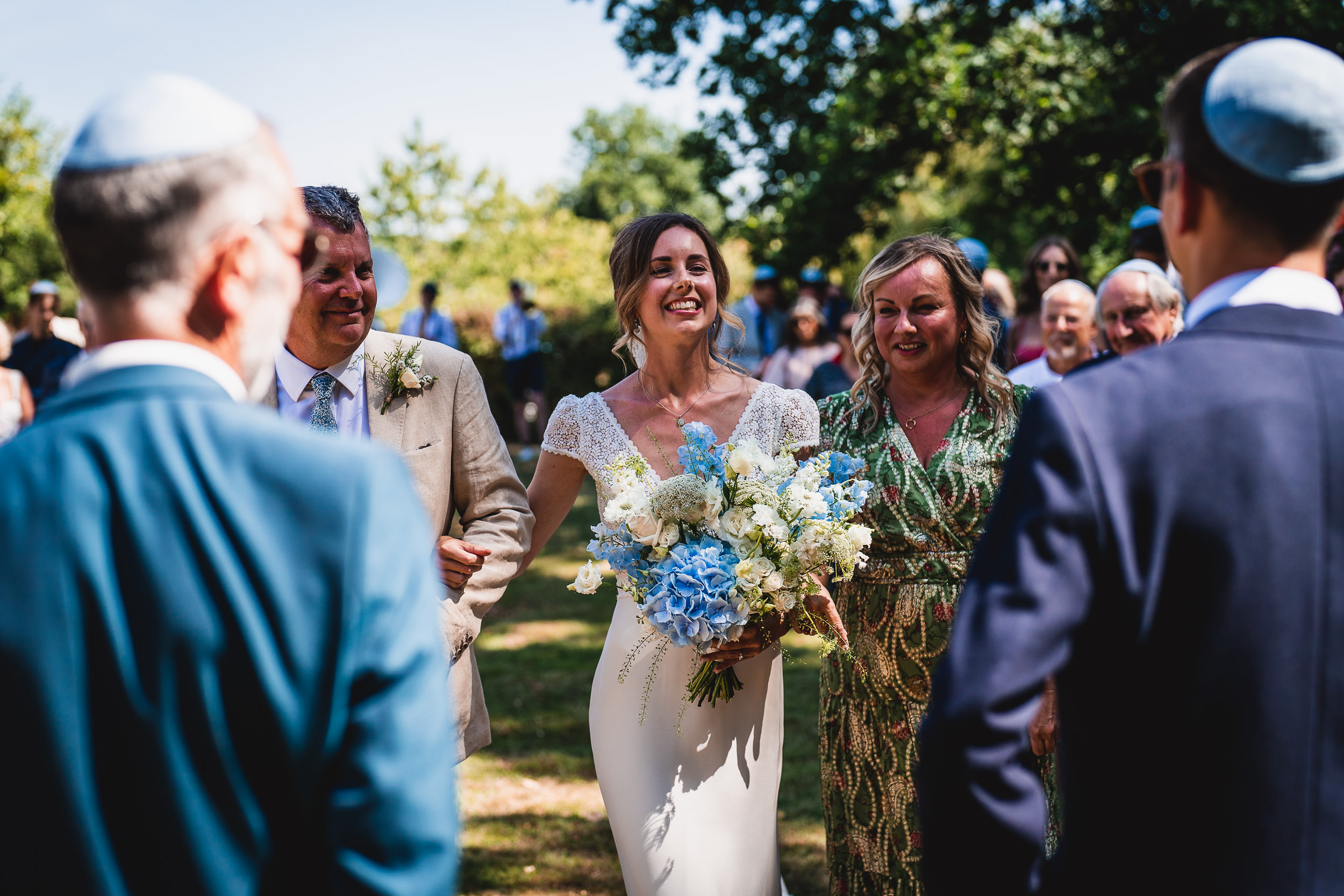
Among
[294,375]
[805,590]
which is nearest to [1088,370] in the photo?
[805,590]

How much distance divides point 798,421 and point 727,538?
803mm

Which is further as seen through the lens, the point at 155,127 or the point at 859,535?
the point at 859,535

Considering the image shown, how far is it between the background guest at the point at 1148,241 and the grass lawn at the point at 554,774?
323 cm

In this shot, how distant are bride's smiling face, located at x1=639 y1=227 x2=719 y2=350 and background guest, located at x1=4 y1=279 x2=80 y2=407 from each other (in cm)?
806

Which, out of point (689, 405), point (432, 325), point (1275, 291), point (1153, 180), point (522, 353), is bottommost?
point (522, 353)

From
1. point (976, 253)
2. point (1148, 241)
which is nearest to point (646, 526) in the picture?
point (1148, 241)

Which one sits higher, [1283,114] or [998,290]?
[1283,114]

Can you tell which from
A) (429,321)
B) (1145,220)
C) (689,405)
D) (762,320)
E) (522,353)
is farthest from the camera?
(522,353)

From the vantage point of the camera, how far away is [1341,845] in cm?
144

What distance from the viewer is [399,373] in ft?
11.4

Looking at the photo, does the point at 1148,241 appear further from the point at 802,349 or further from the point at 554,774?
the point at 554,774

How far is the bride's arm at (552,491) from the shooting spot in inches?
159

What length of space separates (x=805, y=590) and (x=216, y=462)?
2.28 metres

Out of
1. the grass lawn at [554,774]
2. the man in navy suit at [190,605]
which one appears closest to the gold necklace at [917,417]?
the grass lawn at [554,774]
